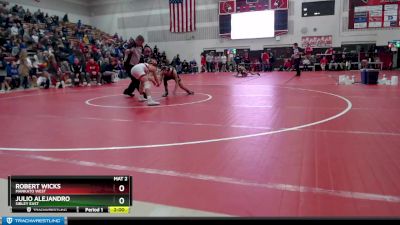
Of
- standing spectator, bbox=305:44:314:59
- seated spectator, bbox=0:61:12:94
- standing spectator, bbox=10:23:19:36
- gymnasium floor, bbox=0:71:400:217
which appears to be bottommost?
gymnasium floor, bbox=0:71:400:217

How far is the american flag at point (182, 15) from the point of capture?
1103 inches

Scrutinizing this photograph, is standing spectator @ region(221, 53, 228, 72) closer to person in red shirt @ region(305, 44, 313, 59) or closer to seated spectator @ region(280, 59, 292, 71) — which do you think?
seated spectator @ region(280, 59, 292, 71)

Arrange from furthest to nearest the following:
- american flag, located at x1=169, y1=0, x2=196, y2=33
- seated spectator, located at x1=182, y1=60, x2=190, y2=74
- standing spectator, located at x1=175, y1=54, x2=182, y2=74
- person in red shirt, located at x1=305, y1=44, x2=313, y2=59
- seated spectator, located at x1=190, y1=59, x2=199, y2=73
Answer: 1. american flag, located at x1=169, y1=0, x2=196, y2=33
2. seated spectator, located at x1=190, y1=59, x2=199, y2=73
3. seated spectator, located at x1=182, y1=60, x2=190, y2=74
4. standing spectator, located at x1=175, y1=54, x2=182, y2=74
5. person in red shirt, located at x1=305, y1=44, x2=313, y2=59

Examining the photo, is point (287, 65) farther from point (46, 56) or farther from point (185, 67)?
point (46, 56)

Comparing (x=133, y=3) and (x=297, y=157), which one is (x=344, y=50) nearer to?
(x=133, y=3)

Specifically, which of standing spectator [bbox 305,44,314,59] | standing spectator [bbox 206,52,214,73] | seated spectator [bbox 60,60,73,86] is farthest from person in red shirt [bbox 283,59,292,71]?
seated spectator [bbox 60,60,73,86]

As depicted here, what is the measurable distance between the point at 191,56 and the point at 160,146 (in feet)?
84.2

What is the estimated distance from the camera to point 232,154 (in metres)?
3.75

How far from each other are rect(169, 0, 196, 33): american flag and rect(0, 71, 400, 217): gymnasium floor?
885 inches

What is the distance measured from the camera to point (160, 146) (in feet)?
13.6
